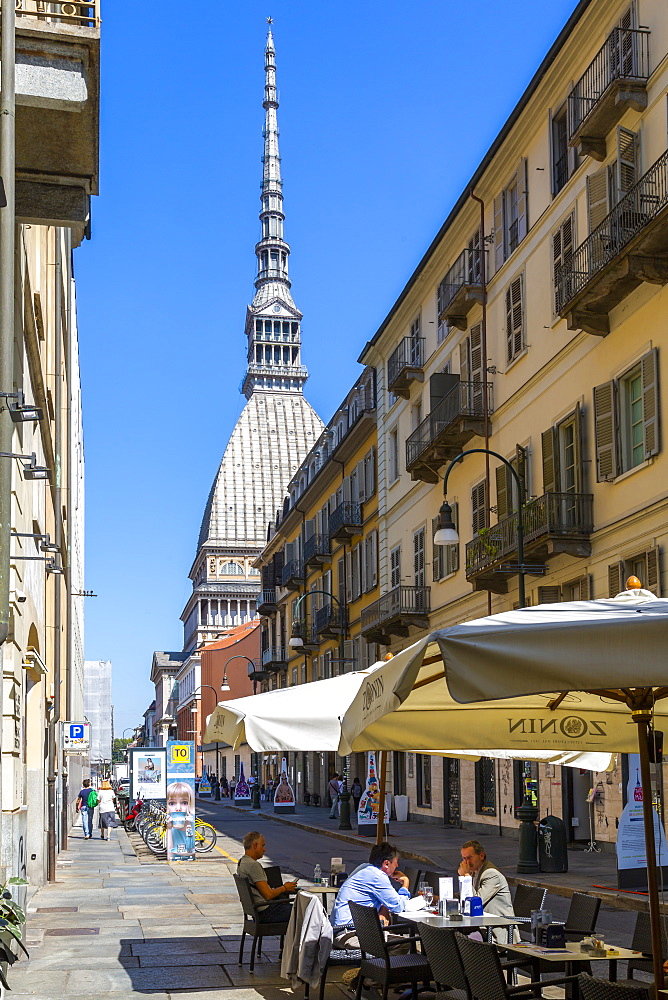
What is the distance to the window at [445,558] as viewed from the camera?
3532 cm

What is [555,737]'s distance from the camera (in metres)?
9.96

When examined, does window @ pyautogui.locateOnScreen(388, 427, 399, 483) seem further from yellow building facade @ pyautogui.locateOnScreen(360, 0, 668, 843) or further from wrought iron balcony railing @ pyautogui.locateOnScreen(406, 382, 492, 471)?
wrought iron balcony railing @ pyautogui.locateOnScreen(406, 382, 492, 471)

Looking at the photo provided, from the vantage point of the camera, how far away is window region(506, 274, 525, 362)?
29812 mm

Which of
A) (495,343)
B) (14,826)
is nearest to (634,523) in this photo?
(495,343)

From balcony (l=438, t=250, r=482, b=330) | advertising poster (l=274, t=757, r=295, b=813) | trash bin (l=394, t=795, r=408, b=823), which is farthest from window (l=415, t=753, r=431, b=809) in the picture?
balcony (l=438, t=250, r=482, b=330)

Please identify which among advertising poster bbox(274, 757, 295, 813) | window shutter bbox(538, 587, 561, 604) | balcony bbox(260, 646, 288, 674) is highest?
window shutter bbox(538, 587, 561, 604)

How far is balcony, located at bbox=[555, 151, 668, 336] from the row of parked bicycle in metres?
14.6

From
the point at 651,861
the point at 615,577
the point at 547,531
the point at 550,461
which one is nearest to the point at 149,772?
the point at 550,461

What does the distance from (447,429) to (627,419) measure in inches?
391

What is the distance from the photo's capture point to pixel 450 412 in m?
34.2

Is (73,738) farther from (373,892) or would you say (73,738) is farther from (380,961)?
(380,961)

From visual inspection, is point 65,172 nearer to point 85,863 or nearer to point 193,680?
point 85,863

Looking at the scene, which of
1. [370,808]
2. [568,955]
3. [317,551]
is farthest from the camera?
[317,551]

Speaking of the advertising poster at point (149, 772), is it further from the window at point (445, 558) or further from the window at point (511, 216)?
the window at point (511, 216)
